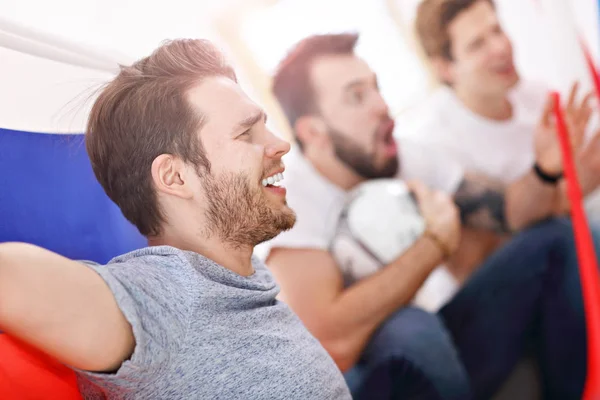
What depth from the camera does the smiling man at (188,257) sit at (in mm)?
674

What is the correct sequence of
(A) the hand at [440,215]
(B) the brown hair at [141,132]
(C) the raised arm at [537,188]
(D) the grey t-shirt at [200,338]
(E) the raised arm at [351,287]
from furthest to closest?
(C) the raised arm at [537,188], (A) the hand at [440,215], (E) the raised arm at [351,287], (B) the brown hair at [141,132], (D) the grey t-shirt at [200,338]

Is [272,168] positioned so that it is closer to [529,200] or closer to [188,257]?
[188,257]

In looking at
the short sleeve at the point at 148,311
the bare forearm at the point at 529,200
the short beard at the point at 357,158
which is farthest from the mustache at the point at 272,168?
the bare forearm at the point at 529,200

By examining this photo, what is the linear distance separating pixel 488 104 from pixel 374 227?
53 centimetres

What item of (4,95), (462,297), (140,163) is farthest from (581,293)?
(4,95)

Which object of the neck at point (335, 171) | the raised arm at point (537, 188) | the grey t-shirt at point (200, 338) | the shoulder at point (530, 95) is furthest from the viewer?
the shoulder at point (530, 95)

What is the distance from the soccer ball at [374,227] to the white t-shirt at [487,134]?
0.59 ft

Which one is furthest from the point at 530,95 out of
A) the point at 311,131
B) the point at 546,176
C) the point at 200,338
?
the point at 200,338

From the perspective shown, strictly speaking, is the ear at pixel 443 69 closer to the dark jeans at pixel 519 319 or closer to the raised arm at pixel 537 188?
the raised arm at pixel 537 188

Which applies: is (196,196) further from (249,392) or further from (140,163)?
(249,392)

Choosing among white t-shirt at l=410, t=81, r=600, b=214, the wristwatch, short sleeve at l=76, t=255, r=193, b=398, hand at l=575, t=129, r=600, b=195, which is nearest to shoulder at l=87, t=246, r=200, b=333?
short sleeve at l=76, t=255, r=193, b=398

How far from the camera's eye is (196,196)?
0.85 meters

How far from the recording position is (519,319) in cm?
147

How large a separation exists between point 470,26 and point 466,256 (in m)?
0.59
